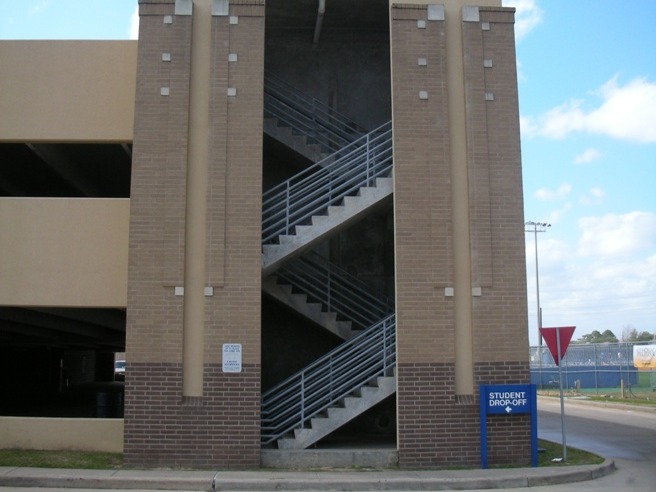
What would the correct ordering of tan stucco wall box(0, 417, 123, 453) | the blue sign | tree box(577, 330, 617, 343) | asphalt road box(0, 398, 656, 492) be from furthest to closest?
tree box(577, 330, 617, 343) → tan stucco wall box(0, 417, 123, 453) → the blue sign → asphalt road box(0, 398, 656, 492)

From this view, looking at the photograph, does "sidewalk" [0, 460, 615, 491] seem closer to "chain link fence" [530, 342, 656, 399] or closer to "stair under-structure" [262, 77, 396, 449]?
"stair under-structure" [262, 77, 396, 449]

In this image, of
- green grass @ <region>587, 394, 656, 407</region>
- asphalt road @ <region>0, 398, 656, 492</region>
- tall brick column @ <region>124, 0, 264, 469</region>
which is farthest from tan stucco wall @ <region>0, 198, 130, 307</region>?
green grass @ <region>587, 394, 656, 407</region>

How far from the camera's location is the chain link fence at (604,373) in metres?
35.2

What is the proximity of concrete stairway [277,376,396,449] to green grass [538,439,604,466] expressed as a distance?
10.2ft

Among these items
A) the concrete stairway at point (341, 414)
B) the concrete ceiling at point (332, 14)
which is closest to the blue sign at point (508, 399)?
the concrete stairway at point (341, 414)

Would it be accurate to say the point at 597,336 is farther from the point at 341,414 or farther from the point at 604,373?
the point at 341,414

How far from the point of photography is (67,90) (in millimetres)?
14914

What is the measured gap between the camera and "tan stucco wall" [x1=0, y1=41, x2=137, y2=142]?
1480 cm

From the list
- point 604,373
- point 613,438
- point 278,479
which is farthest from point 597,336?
point 278,479

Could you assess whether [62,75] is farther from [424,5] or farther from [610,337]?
[610,337]

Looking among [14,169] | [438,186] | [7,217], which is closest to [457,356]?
[438,186]

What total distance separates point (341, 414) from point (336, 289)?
410 cm

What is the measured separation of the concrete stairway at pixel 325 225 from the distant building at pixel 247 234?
0.12 feet

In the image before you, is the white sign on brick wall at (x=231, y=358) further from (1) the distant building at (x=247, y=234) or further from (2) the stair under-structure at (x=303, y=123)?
(2) the stair under-structure at (x=303, y=123)
